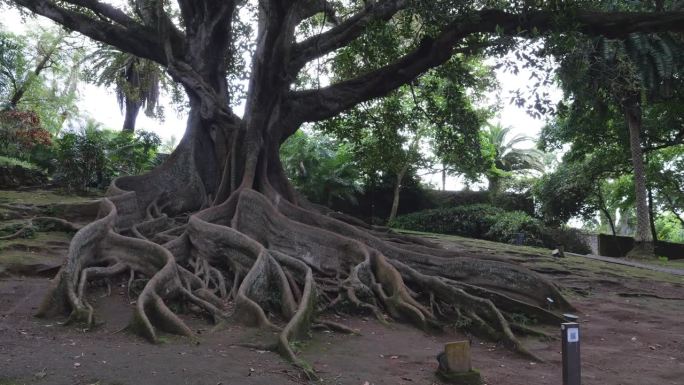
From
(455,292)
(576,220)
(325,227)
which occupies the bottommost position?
(455,292)

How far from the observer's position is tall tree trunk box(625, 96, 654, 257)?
18922 millimetres

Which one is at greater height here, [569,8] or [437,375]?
[569,8]

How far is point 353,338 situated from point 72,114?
3353 centimetres

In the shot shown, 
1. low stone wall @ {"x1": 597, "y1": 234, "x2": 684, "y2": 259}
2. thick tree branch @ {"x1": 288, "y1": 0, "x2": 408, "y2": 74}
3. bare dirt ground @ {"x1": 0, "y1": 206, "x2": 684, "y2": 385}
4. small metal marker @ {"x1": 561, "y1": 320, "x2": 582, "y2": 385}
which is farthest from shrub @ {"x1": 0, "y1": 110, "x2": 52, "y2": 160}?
low stone wall @ {"x1": 597, "y1": 234, "x2": 684, "y2": 259}

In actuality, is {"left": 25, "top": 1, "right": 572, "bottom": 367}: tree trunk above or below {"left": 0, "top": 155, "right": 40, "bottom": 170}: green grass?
below

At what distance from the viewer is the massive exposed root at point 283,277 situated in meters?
6.29

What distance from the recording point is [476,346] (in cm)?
671

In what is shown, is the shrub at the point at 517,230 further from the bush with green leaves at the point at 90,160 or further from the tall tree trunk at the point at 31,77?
the tall tree trunk at the point at 31,77

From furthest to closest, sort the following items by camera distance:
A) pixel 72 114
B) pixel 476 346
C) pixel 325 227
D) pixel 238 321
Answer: pixel 72 114 → pixel 325 227 → pixel 476 346 → pixel 238 321

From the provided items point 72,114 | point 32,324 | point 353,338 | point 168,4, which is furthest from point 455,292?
point 72,114

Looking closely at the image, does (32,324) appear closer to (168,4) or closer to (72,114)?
(168,4)

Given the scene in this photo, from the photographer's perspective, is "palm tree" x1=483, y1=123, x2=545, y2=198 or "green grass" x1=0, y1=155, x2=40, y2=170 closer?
"green grass" x1=0, y1=155, x2=40, y2=170

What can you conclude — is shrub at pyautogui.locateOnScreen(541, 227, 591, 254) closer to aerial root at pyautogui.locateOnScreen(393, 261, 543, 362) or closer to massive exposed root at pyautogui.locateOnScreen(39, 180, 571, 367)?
massive exposed root at pyautogui.locateOnScreen(39, 180, 571, 367)

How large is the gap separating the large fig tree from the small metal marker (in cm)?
252
